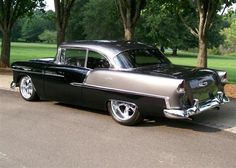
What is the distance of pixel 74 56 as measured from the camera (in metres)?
8.39

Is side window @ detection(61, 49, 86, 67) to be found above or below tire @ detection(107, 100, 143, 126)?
above

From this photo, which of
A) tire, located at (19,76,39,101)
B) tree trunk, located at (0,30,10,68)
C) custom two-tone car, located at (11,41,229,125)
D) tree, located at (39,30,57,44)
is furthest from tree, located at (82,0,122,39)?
custom two-tone car, located at (11,41,229,125)

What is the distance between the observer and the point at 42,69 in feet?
28.7

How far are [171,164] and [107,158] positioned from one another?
2.65 ft

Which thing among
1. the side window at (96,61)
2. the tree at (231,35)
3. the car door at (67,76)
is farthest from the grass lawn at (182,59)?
the tree at (231,35)

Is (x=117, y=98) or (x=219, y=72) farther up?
(x=219, y=72)

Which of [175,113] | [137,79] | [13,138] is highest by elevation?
[137,79]

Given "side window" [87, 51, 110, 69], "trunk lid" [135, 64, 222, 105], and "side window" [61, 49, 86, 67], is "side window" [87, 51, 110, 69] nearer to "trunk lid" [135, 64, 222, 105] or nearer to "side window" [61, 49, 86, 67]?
"side window" [61, 49, 86, 67]

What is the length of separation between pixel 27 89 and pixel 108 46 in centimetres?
249

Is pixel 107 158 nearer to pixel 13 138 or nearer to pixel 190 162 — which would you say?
pixel 190 162

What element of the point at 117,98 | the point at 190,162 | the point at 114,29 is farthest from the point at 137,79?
the point at 114,29

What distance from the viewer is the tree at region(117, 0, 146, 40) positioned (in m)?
13.4

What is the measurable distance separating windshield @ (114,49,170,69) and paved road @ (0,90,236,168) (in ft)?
3.40

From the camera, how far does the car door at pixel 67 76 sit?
801cm
